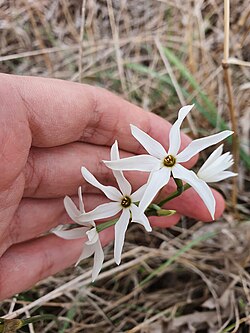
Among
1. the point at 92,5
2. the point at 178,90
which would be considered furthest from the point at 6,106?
the point at 92,5

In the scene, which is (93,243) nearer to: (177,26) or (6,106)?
(6,106)

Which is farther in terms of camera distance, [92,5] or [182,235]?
[92,5]

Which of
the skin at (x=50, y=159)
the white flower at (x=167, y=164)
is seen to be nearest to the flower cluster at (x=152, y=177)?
the white flower at (x=167, y=164)

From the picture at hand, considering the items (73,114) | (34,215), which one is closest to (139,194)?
(73,114)

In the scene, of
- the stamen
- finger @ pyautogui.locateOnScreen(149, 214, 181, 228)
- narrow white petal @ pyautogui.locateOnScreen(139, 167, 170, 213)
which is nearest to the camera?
narrow white petal @ pyautogui.locateOnScreen(139, 167, 170, 213)

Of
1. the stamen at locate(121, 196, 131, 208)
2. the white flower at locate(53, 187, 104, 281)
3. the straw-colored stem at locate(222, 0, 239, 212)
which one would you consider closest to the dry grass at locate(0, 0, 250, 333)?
the straw-colored stem at locate(222, 0, 239, 212)

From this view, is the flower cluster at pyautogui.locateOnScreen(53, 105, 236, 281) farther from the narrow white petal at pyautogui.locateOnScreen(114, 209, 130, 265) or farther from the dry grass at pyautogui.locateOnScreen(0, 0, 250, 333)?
the dry grass at pyautogui.locateOnScreen(0, 0, 250, 333)

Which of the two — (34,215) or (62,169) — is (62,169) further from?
(34,215)
